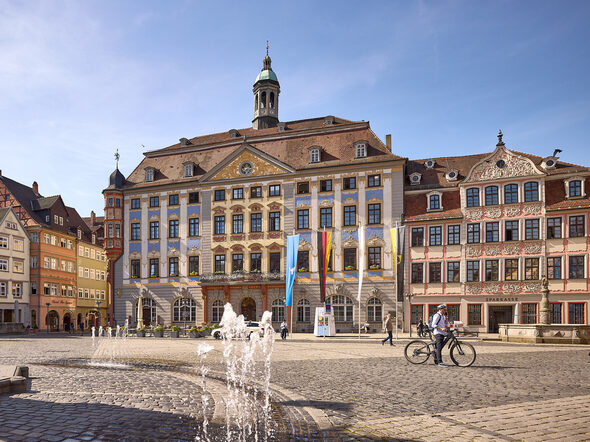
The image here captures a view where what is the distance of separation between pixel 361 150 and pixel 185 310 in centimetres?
2055

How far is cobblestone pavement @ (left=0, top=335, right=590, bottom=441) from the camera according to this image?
7090 millimetres

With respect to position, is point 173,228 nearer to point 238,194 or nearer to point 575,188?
point 238,194

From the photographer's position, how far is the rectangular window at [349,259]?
4488cm

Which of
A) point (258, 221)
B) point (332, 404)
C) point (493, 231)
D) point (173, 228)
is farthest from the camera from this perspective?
point (173, 228)

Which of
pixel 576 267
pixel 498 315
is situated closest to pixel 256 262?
Answer: pixel 498 315

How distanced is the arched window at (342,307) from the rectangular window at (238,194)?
11820 millimetres

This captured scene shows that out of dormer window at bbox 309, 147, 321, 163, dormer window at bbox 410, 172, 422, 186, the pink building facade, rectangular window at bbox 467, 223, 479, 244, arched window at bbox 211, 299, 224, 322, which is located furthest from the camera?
arched window at bbox 211, 299, 224, 322

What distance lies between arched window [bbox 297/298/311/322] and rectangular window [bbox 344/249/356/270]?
4391mm

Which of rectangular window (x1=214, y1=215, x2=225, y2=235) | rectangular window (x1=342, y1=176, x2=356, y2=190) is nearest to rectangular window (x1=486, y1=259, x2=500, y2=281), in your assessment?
rectangular window (x1=342, y1=176, x2=356, y2=190)

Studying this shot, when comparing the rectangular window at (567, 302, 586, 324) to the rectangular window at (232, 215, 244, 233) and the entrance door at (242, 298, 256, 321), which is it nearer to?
the entrance door at (242, 298, 256, 321)

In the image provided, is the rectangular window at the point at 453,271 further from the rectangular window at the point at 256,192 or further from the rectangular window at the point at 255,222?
the rectangular window at the point at 256,192

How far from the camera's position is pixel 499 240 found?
41281mm

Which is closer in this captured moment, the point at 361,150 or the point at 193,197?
the point at 361,150

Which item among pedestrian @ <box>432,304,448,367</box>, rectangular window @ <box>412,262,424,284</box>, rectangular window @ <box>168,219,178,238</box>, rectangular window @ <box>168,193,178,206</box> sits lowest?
pedestrian @ <box>432,304,448,367</box>
